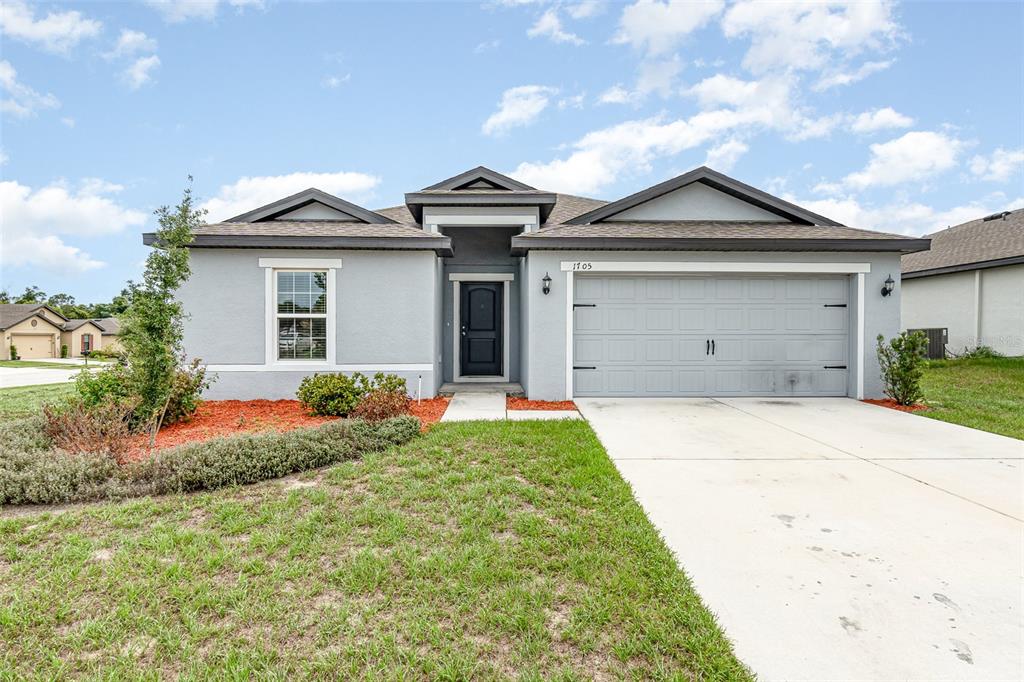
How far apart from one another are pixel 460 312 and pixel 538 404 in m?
3.82

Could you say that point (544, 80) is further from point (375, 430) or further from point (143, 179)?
point (143, 179)

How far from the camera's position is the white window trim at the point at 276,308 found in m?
8.07

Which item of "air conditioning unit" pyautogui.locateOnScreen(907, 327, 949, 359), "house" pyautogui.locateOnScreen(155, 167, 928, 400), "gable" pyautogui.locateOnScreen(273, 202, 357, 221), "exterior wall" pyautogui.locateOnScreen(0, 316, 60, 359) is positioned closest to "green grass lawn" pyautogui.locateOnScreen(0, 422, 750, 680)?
"house" pyautogui.locateOnScreen(155, 167, 928, 400)

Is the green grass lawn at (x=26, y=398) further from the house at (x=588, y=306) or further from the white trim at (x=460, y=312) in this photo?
the white trim at (x=460, y=312)

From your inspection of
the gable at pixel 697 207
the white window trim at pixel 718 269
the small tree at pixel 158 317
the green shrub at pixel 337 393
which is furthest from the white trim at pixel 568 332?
the small tree at pixel 158 317

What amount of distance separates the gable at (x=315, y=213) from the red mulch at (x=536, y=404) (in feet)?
17.2

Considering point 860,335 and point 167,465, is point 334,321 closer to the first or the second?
point 167,465

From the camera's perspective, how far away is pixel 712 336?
8570 millimetres

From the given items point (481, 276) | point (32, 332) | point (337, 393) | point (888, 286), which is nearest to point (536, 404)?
point (337, 393)

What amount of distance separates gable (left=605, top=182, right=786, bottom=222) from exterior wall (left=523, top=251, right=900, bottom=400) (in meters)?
1.79

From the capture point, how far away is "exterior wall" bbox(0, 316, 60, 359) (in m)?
35.5

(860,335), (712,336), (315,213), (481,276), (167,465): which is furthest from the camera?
(481,276)

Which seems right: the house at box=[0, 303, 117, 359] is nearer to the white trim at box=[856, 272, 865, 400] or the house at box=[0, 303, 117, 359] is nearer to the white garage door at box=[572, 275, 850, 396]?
Result: the white garage door at box=[572, 275, 850, 396]

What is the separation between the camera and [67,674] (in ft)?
6.17
